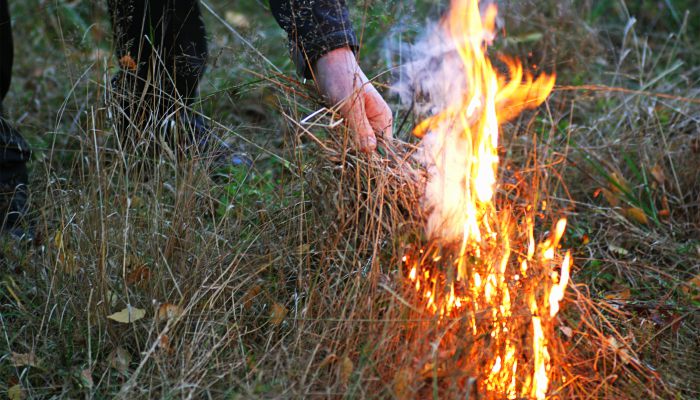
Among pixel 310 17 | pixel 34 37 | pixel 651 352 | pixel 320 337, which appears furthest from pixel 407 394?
pixel 34 37

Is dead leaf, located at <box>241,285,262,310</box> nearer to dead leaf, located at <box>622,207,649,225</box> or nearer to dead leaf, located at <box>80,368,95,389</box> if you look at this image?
dead leaf, located at <box>80,368,95,389</box>

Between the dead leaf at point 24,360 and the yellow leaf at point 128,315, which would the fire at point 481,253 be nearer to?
the yellow leaf at point 128,315

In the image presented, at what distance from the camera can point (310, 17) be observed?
2000 millimetres

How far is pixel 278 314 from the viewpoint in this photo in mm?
1853

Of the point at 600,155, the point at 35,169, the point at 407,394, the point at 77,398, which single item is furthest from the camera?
the point at 600,155

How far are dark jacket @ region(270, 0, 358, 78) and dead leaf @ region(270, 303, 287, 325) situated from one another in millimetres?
634

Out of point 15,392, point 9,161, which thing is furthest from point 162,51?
point 15,392

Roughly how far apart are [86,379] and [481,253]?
0.95 m

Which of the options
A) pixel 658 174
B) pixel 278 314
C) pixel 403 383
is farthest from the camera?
pixel 658 174

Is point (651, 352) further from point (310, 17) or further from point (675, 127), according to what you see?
point (675, 127)

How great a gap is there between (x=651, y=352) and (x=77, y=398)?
4.60ft

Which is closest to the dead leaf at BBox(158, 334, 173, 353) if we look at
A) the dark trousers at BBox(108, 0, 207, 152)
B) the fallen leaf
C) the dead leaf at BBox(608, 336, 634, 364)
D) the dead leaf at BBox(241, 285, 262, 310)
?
the dead leaf at BBox(241, 285, 262, 310)

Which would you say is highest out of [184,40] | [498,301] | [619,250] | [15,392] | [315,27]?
[315,27]

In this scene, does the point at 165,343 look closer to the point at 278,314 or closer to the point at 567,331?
the point at 278,314
